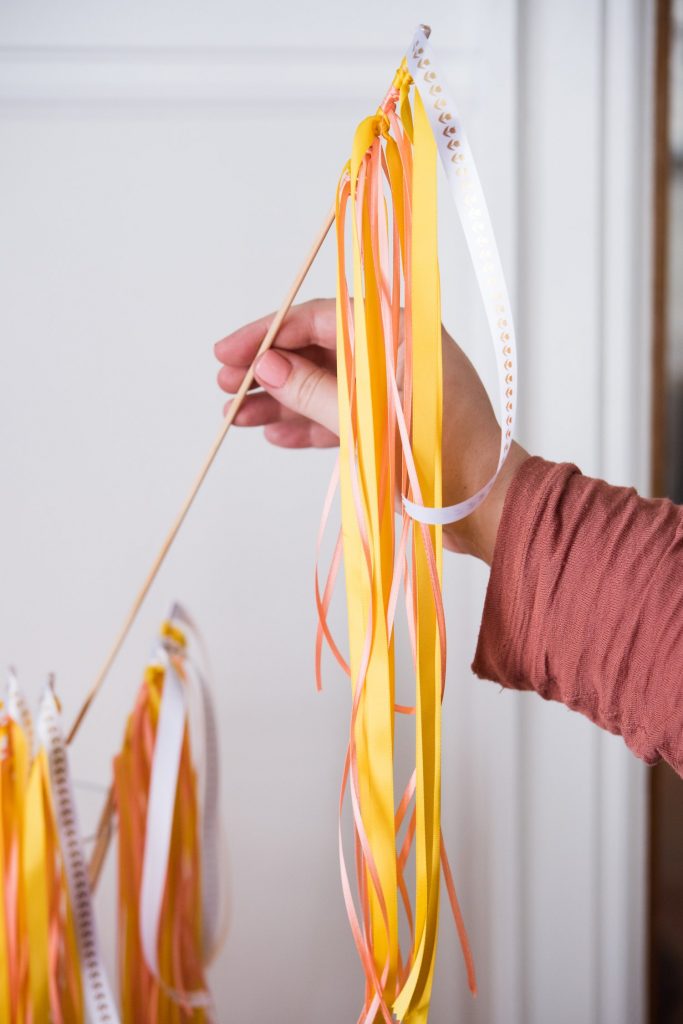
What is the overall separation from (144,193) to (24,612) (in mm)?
449

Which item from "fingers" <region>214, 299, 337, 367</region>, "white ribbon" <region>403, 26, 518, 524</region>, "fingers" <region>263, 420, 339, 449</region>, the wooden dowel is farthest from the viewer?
"fingers" <region>263, 420, 339, 449</region>

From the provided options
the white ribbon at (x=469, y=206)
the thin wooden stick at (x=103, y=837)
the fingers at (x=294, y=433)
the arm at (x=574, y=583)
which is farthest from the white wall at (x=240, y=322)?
the white ribbon at (x=469, y=206)

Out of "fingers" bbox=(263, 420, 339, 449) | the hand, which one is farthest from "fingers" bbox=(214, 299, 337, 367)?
"fingers" bbox=(263, 420, 339, 449)

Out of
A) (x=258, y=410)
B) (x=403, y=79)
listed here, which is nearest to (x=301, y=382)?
(x=258, y=410)

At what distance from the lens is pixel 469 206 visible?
1.49 feet

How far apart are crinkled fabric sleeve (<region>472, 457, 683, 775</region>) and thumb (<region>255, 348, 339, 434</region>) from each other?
0.16m

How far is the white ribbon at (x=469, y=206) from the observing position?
451 mm

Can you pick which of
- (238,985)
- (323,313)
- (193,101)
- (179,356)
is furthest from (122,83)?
(238,985)

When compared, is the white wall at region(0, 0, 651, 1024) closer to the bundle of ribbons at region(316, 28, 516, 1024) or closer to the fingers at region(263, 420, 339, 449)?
the fingers at region(263, 420, 339, 449)

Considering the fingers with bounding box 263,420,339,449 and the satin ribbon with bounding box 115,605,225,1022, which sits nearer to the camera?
the satin ribbon with bounding box 115,605,225,1022

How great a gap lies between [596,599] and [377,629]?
0.46 feet

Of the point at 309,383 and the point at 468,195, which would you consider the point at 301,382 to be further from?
the point at 468,195

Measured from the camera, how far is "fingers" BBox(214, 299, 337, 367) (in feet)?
2.26

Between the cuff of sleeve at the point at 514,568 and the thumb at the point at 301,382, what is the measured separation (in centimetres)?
16
